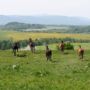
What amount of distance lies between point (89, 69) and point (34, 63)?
820cm

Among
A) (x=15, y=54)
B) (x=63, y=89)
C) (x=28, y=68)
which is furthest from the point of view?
(x=15, y=54)

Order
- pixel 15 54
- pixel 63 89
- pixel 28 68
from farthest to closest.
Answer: pixel 15 54, pixel 28 68, pixel 63 89

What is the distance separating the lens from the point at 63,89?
1125 inches

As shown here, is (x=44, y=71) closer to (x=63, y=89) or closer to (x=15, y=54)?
(x=63, y=89)

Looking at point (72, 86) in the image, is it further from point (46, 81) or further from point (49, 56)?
point (49, 56)

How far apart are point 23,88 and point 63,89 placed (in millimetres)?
2980

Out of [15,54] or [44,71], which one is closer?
[44,71]

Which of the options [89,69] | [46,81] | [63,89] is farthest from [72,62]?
[63,89]

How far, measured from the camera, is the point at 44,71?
119 ft

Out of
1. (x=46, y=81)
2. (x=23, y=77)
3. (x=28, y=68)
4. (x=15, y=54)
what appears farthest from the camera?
(x=15, y=54)

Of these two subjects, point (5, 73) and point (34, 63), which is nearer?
point (5, 73)

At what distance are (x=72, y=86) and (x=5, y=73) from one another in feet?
29.3

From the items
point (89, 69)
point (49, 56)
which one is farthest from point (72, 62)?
point (89, 69)

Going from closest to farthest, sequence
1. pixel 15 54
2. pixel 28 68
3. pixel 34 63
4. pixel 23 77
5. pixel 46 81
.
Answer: pixel 46 81
pixel 23 77
pixel 28 68
pixel 34 63
pixel 15 54
